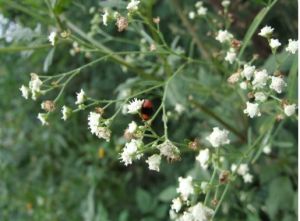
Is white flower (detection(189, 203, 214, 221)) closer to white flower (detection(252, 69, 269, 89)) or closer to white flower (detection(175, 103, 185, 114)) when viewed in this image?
white flower (detection(252, 69, 269, 89))

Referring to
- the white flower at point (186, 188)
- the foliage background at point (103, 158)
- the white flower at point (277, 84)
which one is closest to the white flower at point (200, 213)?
the white flower at point (186, 188)

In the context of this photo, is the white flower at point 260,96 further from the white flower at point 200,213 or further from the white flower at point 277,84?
the white flower at point 200,213

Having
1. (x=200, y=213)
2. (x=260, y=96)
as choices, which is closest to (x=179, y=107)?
(x=260, y=96)

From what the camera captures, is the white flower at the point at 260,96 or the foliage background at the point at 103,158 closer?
the white flower at the point at 260,96

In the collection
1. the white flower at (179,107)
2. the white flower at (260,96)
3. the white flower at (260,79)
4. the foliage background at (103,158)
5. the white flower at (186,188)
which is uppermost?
the white flower at (260,79)

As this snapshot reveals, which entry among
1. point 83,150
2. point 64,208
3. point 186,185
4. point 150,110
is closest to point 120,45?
point 83,150

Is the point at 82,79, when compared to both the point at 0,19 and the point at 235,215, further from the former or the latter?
the point at 235,215
